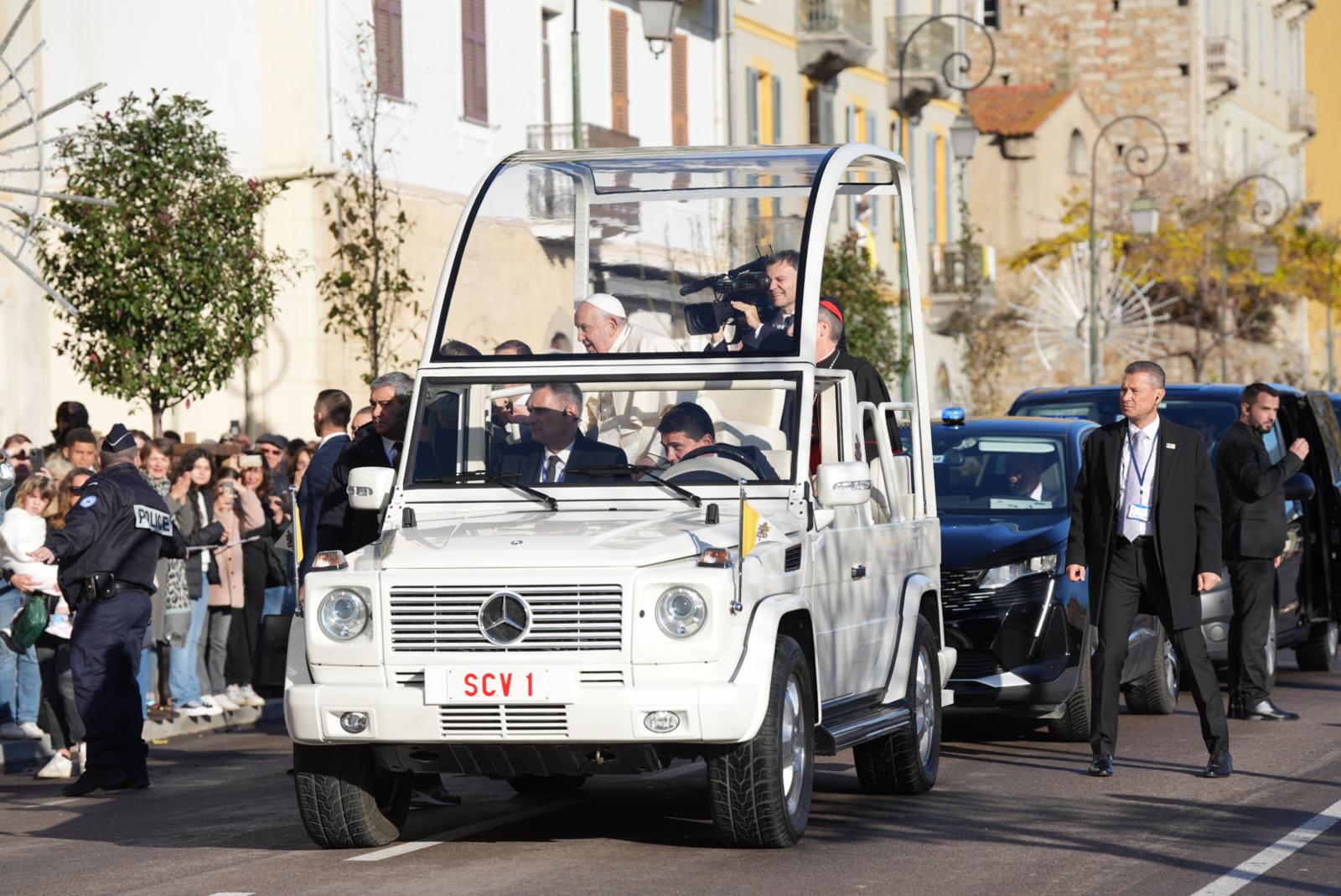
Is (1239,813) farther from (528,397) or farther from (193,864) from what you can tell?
(193,864)

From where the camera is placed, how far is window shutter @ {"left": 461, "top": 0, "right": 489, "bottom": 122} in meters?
31.6

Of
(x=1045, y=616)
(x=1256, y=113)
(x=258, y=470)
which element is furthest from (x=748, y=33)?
(x=1256, y=113)

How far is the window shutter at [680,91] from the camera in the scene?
38.6 metres

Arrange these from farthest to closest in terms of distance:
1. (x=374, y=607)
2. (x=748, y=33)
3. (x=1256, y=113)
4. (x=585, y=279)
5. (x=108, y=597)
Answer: (x=1256, y=113) < (x=748, y=33) < (x=108, y=597) < (x=585, y=279) < (x=374, y=607)

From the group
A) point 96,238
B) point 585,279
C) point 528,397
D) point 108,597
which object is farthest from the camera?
point 96,238

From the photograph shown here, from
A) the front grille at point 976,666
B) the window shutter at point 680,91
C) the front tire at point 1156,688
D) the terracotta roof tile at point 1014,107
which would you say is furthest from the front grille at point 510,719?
the terracotta roof tile at point 1014,107

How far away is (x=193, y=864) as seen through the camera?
9992 millimetres

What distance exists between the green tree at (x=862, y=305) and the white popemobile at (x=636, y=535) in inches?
910

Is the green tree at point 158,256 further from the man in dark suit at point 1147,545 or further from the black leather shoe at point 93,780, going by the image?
the man in dark suit at point 1147,545

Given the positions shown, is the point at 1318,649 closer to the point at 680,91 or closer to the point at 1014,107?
the point at 680,91

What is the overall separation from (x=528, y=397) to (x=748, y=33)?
32.5 metres

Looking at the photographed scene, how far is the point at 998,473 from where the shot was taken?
14977 mm

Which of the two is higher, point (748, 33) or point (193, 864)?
point (748, 33)

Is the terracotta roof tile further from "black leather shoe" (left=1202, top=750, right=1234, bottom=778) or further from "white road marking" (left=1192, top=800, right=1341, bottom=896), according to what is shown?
"white road marking" (left=1192, top=800, right=1341, bottom=896)
